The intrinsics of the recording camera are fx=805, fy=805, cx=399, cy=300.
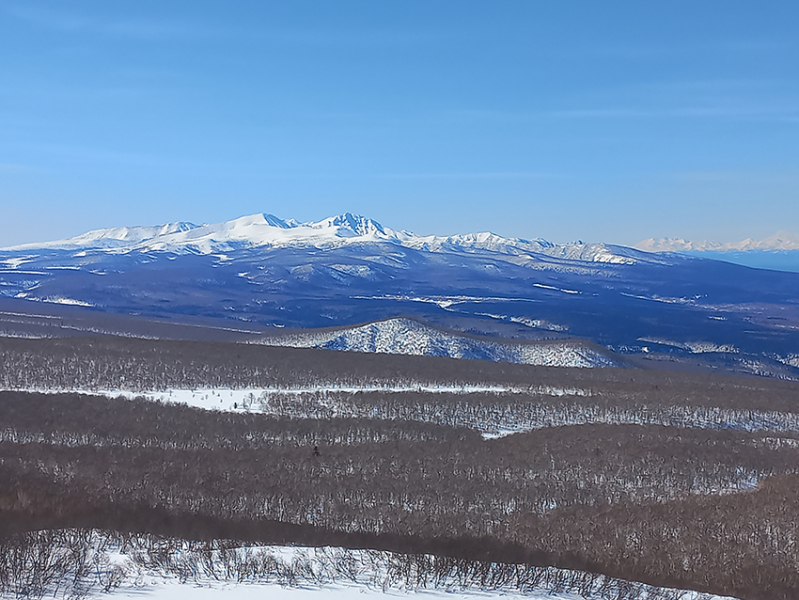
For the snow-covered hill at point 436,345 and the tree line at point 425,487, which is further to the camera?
the snow-covered hill at point 436,345

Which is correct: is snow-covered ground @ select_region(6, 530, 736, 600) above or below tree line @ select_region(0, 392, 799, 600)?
above

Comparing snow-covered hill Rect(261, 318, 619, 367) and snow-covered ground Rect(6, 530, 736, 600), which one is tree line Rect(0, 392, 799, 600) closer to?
snow-covered ground Rect(6, 530, 736, 600)

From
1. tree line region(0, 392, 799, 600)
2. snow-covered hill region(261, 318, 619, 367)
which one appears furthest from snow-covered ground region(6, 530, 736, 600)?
snow-covered hill region(261, 318, 619, 367)

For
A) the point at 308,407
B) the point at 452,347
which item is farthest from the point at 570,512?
the point at 452,347

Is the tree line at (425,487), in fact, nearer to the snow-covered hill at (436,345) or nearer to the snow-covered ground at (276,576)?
the snow-covered ground at (276,576)

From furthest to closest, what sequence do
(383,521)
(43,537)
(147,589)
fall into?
(383,521) → (43,537) → (147,589)

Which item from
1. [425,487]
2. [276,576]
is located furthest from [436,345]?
[276,576]

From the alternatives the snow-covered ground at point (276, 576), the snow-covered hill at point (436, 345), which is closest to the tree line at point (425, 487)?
the snow-covered ground at point (276, 576)

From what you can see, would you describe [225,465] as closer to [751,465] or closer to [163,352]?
[751,465]
